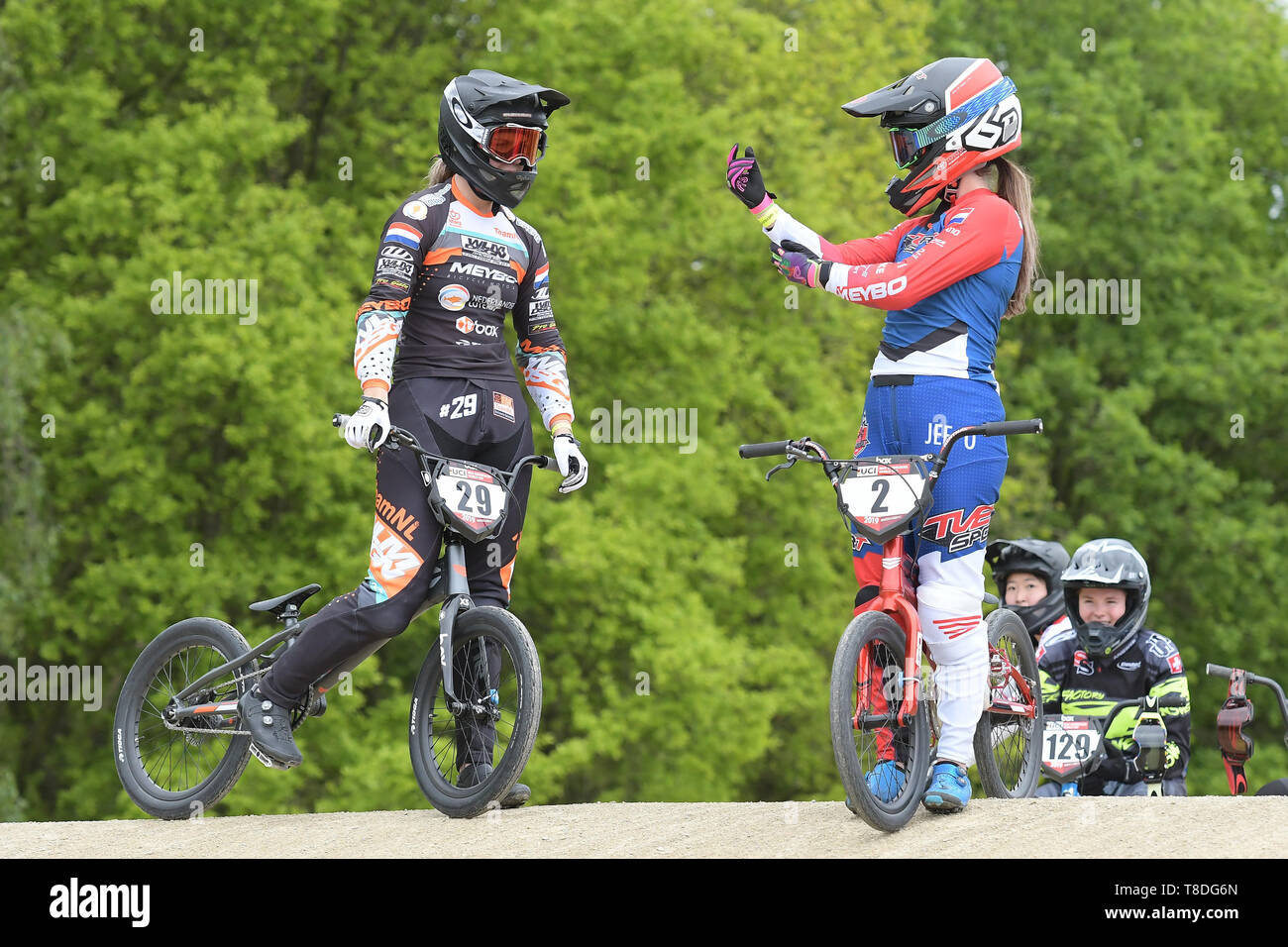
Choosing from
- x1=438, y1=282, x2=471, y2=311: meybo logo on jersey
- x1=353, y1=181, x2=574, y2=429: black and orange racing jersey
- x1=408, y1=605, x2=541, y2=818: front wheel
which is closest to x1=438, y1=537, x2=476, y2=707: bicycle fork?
x1=408, y1=605, x2=541, y2=818: front wheel

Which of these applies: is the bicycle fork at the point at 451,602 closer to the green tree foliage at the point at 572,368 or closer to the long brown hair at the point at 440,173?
the long brown hair at the point at 440,173

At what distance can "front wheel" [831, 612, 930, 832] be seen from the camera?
A: 18.8 feet

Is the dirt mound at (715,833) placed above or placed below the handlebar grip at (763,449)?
below

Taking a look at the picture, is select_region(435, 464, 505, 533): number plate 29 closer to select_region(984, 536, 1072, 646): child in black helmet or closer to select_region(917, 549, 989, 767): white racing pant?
select_region(917, 549, 989, 767): white racing pant

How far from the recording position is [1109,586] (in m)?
8.92

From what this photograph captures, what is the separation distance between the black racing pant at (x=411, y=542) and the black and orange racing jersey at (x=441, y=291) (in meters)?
0.11

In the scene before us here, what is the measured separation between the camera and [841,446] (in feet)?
66.5

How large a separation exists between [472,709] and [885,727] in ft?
4.87

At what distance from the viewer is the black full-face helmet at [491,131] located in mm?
6441

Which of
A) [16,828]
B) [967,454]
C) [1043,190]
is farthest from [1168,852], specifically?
[1043,190]

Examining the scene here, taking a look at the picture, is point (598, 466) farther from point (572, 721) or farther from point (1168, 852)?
point (1168, 852)

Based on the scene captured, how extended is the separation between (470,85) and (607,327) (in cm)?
1345

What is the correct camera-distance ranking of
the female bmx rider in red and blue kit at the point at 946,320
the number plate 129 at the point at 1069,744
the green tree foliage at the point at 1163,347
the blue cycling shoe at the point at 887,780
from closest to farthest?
the blue cycling shoe at the point at 887,780, the female bmx rider in red and blue kit at the point at 946,320, the number plate 129 at the point at 1069,744, the green tree foliage at the point at 1163,347

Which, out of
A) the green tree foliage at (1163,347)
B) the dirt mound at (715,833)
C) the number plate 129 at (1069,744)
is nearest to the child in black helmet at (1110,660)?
the number plate 129 at (1069,744)
